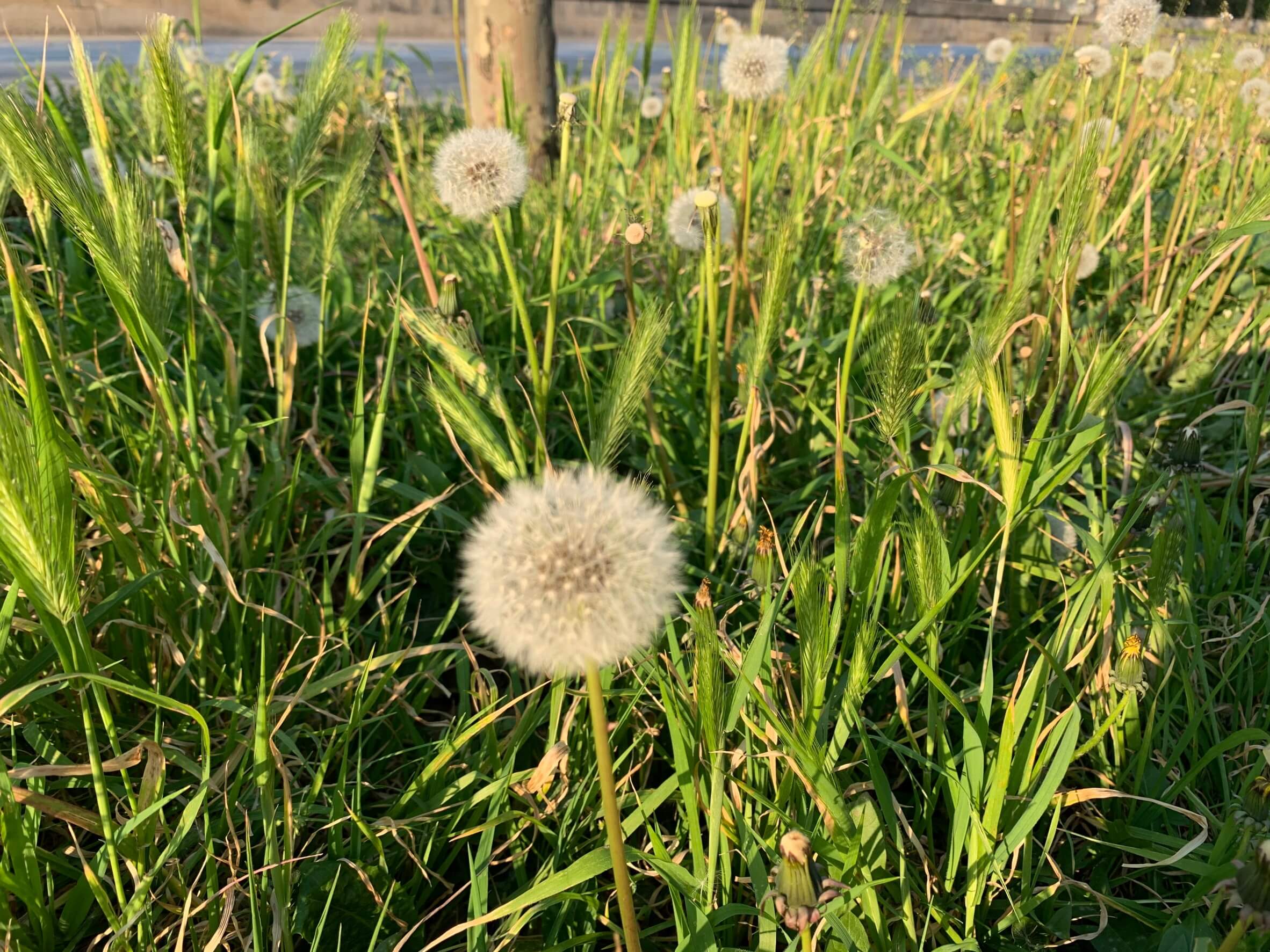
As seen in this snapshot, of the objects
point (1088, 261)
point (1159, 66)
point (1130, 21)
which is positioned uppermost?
point (1130, 21)

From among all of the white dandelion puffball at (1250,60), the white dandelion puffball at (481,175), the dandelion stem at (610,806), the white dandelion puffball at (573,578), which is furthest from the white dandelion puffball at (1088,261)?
the white dandelion puffball at (1250,60)

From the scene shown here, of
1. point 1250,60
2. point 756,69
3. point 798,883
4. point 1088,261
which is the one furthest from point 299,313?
point 1250,60

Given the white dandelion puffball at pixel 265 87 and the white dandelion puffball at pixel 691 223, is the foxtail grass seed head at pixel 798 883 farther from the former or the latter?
the white dandelion puffball at pixel 265 87

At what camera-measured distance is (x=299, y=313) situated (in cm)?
199

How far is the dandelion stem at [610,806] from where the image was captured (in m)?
0.73

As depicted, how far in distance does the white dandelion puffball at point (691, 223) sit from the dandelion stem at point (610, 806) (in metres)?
1.29

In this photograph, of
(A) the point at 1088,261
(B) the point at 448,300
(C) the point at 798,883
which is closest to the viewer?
(C) the point at 798,883

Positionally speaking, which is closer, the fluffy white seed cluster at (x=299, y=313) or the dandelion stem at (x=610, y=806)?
the dandelion stem at (x=610, y=806)

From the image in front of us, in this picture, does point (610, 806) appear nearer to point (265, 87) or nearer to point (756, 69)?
point (756, 69)

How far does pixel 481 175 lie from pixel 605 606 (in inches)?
42.4

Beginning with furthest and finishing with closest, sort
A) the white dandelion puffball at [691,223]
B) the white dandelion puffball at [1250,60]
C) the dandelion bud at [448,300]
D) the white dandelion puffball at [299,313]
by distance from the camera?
the white dandelion puffball at [1250,60]
the white dandelion puffball at [299,313]
the white dandelion puffball at [691,223]
the dandelion bud at [448,300]

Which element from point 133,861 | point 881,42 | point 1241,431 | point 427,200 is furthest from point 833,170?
point 133,861

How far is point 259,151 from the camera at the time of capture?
175 centimetres

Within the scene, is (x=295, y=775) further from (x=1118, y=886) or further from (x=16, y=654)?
(x=1118, y=886)
